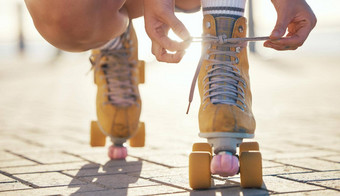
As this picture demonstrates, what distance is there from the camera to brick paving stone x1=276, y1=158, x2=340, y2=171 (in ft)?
7.66

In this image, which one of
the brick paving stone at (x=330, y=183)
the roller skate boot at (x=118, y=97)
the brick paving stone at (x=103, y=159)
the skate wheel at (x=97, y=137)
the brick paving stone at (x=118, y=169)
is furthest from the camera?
the skate wheel at (x=97, y=137)

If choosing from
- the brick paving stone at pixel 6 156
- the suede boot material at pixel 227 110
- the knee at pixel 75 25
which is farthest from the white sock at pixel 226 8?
the brick paving stone at pixel 6 156

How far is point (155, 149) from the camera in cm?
299

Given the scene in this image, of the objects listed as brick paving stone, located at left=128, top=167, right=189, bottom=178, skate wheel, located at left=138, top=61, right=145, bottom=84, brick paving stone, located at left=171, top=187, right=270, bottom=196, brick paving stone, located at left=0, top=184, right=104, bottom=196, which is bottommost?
brick paving stone, located at left=171, top=187, right=270, bottom=196

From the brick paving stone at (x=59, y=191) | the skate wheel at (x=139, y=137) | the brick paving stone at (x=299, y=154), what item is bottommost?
the brick paving stone at (x=59, y=191)

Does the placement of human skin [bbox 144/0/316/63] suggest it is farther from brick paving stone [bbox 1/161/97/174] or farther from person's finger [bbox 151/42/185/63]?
brick paving stone [bbox 1/161/97/174]

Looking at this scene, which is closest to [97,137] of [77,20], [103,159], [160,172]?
[103,159]

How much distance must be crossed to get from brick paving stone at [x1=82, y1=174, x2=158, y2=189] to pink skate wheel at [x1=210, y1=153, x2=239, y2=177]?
30 centimetres

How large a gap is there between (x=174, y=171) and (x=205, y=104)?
0.41m

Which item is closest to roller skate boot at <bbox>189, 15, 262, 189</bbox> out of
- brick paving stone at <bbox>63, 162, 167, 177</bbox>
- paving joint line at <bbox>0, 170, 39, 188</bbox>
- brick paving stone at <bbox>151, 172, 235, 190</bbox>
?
brick paving stone at <bbox>151, 172, 235, 190</bbox>

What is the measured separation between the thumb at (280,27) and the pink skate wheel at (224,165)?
1.33 feet

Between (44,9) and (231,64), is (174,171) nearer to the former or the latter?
(231,64)

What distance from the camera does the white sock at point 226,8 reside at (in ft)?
6.82

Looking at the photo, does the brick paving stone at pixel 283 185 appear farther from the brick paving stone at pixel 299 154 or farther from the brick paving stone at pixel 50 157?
the brick paving stone at pixel 50 157
